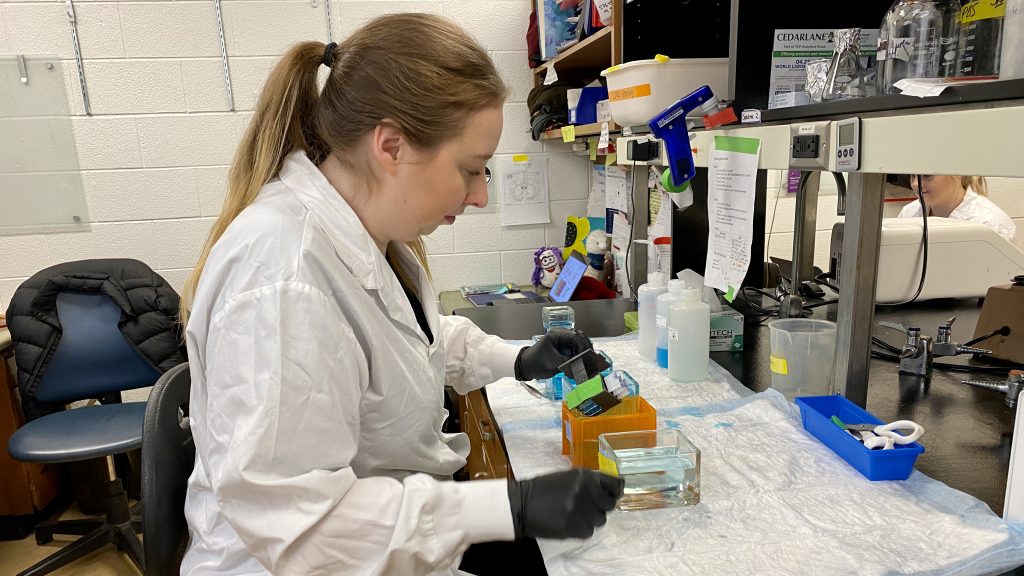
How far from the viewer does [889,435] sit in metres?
1.08

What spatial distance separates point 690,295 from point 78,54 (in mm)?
2641

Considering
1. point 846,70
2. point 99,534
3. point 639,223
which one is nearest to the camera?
point 846,70

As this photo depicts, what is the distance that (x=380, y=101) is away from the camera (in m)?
1.00

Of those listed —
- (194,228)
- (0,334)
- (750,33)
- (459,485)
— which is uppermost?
(750,33)

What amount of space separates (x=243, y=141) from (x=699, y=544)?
3.05 feet

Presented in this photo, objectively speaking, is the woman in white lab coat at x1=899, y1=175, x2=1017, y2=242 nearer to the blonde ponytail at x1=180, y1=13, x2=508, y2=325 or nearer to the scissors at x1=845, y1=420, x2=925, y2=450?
the scissors at x1=845, y1=420, x2=925, y2=450

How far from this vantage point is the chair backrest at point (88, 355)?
2605 millimetres

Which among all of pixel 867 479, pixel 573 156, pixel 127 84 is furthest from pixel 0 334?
pixel 867 479

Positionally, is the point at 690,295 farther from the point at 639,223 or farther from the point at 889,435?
the point at 639,223

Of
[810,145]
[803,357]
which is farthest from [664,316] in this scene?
[810,145]

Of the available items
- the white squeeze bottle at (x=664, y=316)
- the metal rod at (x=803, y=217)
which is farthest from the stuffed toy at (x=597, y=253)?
the white squeeze bottle at (x=664, y=316)

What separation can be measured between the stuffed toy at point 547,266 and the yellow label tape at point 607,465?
6.42 ft

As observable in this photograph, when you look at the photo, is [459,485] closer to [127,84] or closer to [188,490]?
[188,490]

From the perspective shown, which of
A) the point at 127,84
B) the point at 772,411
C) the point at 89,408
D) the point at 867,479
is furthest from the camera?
the point at 127,84
